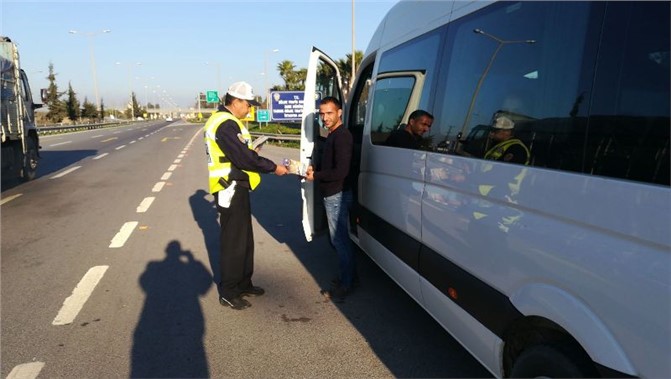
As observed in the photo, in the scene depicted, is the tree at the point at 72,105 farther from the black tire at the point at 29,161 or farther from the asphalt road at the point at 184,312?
the asphalt road at the point at 184,312

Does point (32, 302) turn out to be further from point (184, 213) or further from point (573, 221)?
point (573, 221)

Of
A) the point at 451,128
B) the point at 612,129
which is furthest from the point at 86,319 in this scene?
the point at 612,129

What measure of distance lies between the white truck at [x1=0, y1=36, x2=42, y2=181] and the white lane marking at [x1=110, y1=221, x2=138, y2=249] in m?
4.52

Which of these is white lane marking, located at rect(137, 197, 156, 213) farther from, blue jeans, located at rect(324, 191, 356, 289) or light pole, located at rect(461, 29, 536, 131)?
light pole, located at rect(461, 29, 536, 131)

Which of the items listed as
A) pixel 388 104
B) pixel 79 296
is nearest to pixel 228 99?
pixel 388 104

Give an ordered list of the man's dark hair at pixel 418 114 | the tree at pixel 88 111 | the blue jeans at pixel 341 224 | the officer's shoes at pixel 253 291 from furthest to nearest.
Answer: the tree at pixel 88 111 < the officer's shoes at pixel 253 291 < the blue jeans at pixel 341 224 < the man's dark hair at pixel 418 114

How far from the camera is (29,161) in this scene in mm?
11219

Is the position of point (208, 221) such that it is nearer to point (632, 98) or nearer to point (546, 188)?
point (546, 188)

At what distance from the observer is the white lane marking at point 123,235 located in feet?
19.4

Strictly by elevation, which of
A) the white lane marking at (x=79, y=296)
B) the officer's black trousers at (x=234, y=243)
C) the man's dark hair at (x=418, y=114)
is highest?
the man's dark hair at (x=418, y=114)

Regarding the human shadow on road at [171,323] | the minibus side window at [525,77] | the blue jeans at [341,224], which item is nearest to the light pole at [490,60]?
the minibus side window at [525,77]

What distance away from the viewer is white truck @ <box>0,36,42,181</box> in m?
9.74

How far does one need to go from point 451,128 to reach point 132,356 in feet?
8.44

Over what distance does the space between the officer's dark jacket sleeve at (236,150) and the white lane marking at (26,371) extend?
195 cm
